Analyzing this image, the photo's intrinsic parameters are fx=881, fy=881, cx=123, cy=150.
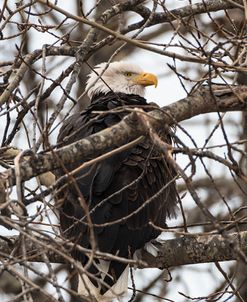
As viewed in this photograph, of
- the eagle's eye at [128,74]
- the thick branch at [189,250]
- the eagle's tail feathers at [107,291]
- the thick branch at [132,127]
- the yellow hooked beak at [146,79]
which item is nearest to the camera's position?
the thick branch at [132,127]

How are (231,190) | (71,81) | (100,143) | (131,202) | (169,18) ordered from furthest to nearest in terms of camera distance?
(231,190)
(131,202)
(169,18)
(71,81)
(100,143)

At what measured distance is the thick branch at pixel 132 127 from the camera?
3.65m

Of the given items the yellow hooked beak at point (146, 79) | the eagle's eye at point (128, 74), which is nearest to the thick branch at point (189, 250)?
the yellow hooked beak at point (146, 79)

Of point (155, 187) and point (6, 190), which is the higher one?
point (155, 187)

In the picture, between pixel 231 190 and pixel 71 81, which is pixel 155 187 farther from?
pixel 231 190

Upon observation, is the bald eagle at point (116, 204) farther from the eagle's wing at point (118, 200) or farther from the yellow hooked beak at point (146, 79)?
the yellow hooked beak at point (146, 79)

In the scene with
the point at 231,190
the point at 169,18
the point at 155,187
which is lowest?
the point at 155,187

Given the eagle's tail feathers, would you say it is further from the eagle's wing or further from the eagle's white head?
the eagle's white head

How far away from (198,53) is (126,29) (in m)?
0.77

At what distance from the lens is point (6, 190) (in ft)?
11.3

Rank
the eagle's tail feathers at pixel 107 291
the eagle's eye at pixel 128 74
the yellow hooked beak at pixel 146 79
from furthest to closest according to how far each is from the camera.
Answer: the eagle's eye at pixel 128 74
the yellow hooked beak at pixel 146 79
the eagle's tail feathers at pixel 107 291

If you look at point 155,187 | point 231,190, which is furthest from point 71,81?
point 231,190

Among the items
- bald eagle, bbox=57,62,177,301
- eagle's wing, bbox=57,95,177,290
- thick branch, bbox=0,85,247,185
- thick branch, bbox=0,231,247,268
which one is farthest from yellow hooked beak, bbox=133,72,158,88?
thick branch, bbox=0,85,247,185

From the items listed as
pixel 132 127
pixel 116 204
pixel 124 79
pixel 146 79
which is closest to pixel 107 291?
pixel 116 204
